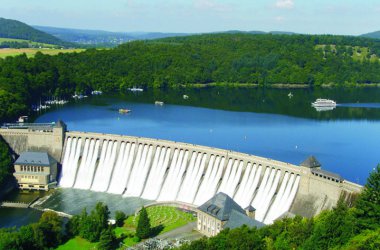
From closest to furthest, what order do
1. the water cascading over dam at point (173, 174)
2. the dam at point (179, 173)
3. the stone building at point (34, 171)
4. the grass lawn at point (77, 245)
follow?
the grass lawn at point (77, 245) < the dam at point (179, 173) < the water cascading over dam at point (173, 174) < the stone building at point (34, 171)

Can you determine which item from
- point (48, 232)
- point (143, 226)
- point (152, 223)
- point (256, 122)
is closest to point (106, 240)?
point (143, 226)

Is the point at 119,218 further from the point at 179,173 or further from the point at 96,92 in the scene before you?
the point at 96,92

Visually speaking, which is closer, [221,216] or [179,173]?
[221,216]

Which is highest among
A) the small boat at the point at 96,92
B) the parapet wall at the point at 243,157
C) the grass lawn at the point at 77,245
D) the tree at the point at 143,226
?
the parapet wall at the point at 243,157

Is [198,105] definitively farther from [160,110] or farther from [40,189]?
[40,189]

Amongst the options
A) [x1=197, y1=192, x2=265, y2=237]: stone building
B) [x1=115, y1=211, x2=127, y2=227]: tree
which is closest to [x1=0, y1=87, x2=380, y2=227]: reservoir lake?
[x1=115, y1=211, x2=127, y2=227]: tree

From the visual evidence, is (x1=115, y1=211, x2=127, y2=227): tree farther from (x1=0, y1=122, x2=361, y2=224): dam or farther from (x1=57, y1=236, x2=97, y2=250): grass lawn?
(x1=0, y1=122, x2=361, y2=224): dam

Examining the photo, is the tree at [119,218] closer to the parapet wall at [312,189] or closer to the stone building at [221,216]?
the stone building at [221,216]

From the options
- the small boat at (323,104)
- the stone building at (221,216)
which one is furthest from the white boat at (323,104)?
the stone building at (221,216)
